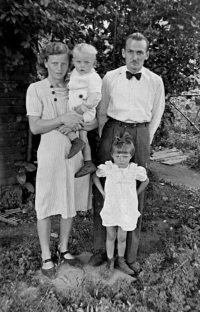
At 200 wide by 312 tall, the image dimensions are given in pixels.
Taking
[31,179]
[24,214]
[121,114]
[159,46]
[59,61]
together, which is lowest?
[24,214]

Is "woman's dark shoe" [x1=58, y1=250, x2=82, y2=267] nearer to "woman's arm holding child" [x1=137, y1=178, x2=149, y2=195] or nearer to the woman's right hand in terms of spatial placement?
"woman's arm holding child" [x1=137, y1=178, x2=149, y2=195]

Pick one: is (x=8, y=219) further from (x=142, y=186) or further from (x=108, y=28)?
(x=108, y=28)

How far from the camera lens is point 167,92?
5570 mm

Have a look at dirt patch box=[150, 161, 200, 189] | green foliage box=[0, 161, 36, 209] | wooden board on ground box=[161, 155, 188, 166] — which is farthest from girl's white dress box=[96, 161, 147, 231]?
wooden board on ground box=[161, 155, 188, 166]

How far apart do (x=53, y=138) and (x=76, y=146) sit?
0.21 metres

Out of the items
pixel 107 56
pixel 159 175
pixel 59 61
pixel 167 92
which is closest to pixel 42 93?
pixel 59 61

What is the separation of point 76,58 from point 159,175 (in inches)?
174

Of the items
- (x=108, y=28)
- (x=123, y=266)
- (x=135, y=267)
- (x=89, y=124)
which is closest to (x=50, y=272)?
(x=123, y=266)

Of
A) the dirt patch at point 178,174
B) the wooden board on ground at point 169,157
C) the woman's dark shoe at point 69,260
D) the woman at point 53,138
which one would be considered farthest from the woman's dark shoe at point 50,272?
the wooden board on ground at point 169,157

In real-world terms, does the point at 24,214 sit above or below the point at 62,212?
below

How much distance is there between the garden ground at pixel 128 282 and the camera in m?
3.00

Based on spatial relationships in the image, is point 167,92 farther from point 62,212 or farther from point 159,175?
point 62,212

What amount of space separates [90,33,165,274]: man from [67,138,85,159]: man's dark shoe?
1.10 feet

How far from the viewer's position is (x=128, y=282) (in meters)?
3.26
